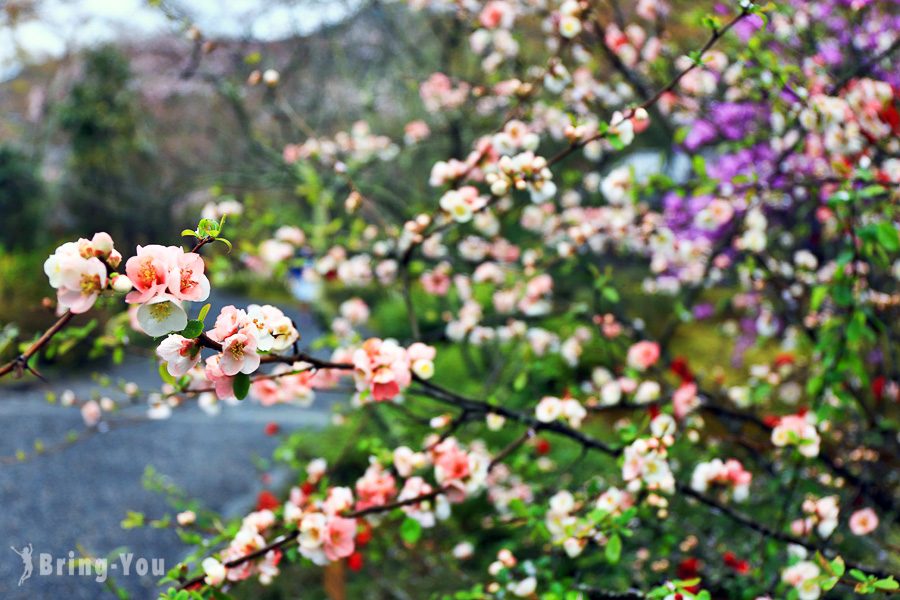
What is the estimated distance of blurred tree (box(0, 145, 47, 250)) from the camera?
27.4 feet

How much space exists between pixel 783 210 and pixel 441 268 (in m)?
2.14

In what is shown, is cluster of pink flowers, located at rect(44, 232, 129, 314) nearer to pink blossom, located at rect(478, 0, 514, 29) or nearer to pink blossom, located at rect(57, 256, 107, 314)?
pink blossom, located at rect(57, 256, 107, 314)

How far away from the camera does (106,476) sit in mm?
4352

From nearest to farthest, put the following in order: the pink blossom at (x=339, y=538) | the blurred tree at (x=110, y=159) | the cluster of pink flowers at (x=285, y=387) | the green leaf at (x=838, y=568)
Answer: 1. the green leaf at (x=838, y=568)
2. the pink blossom at (x=339, y=538)
3. the cluster of pink flowers at (x=285, y=387)
4. the blurred tree at (x=110, y=159)

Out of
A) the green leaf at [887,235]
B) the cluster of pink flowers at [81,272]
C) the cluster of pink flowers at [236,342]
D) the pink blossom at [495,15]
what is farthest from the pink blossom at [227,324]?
the pink blossom at [495,15]

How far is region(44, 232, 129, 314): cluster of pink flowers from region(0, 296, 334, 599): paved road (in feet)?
6.41

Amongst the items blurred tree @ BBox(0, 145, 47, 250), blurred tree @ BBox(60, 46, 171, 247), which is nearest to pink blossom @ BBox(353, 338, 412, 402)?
blurred tree @ BBox(0, 145, 47, 250)

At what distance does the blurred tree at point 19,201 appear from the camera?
836 cm

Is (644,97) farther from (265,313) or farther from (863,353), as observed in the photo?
(265,313)

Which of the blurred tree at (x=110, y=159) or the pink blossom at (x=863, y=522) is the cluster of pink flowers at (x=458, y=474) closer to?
the pink blossom at (x=863, y=522)

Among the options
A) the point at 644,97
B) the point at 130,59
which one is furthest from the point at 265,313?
the point at 130,59

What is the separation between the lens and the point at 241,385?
0.88m

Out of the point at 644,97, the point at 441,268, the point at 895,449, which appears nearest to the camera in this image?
the point at 895,449

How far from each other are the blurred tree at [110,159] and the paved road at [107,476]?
162 inches
